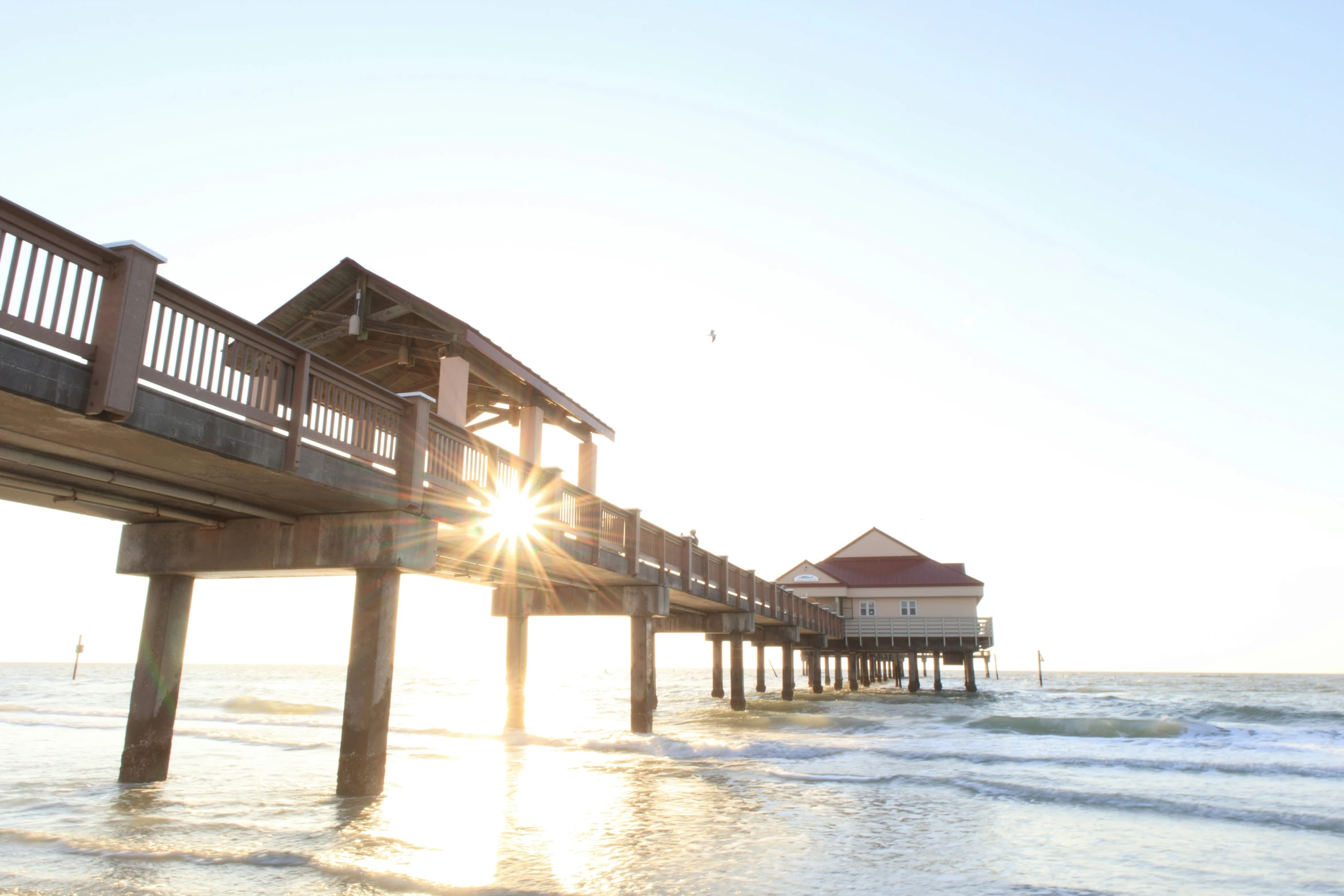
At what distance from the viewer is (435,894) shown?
284 inches

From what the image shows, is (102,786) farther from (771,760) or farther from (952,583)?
(952,583)

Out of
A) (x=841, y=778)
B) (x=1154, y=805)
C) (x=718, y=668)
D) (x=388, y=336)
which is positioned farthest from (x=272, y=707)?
(x=1154, y=805)

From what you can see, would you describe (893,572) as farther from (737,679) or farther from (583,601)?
(583,601)

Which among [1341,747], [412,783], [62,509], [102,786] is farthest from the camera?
[1341,747]

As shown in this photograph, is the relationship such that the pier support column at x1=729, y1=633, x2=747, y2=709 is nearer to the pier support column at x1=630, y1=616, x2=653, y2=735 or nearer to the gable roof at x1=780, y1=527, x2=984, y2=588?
the pier support column at x1=630, y1=616, x2=653, y2=735

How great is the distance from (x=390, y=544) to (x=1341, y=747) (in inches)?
1082

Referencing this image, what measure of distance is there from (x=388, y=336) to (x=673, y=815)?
10695 mm

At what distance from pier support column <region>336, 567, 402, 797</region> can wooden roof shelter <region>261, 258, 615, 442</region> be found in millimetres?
6156

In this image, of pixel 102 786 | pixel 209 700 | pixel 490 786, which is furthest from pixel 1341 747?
pixel 209 700

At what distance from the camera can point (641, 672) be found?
69.9 feet

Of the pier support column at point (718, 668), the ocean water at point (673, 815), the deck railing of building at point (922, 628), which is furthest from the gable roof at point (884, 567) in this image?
the ocean water at point (673, 815)

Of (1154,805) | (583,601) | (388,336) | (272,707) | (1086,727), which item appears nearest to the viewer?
(1154,805)

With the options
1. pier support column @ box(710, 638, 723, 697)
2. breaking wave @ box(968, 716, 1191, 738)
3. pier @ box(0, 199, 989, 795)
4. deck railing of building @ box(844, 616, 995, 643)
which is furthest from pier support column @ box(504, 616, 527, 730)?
deck railing of building @ box(844, 616, 995, 643)

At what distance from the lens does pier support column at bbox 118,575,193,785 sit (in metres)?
11.6
